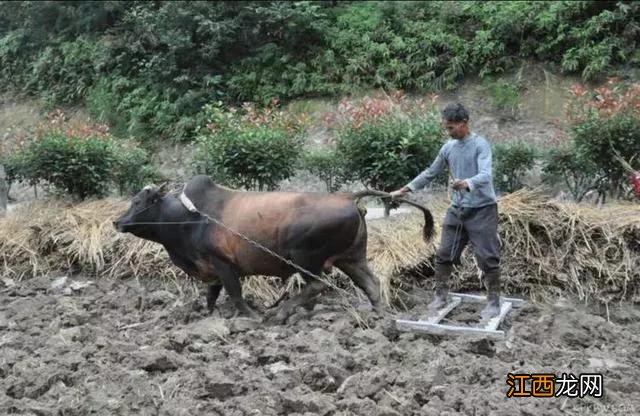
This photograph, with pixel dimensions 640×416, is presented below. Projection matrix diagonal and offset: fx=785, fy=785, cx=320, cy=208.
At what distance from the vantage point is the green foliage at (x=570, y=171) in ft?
31.5

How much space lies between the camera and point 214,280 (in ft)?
23.9

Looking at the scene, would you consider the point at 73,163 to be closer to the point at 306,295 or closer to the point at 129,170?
the point at 129,170

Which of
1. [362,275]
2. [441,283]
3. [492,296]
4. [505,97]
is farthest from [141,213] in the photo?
[505,97]

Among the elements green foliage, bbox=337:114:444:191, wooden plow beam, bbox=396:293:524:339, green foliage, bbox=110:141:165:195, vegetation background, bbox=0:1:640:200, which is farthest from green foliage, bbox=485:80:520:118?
wooden plow beam, bbox=396:293:524:339

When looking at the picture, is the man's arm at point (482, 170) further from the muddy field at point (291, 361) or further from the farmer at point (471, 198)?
the muddy field at point (291, 361)

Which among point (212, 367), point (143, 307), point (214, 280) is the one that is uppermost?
point (212, 367)

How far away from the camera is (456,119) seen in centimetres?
620

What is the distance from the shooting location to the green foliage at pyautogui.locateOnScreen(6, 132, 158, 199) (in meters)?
10.1

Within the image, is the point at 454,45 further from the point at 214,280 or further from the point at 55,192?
the point at 214,280

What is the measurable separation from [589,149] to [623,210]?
1.25m

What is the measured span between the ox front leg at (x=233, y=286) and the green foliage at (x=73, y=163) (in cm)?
393

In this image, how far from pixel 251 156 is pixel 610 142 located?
13.7 feet

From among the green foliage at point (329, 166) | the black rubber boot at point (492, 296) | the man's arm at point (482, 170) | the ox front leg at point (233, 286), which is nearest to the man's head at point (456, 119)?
the man's arm at point (482, 170)

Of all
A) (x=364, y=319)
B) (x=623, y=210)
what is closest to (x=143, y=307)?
(x=364, y=319)
